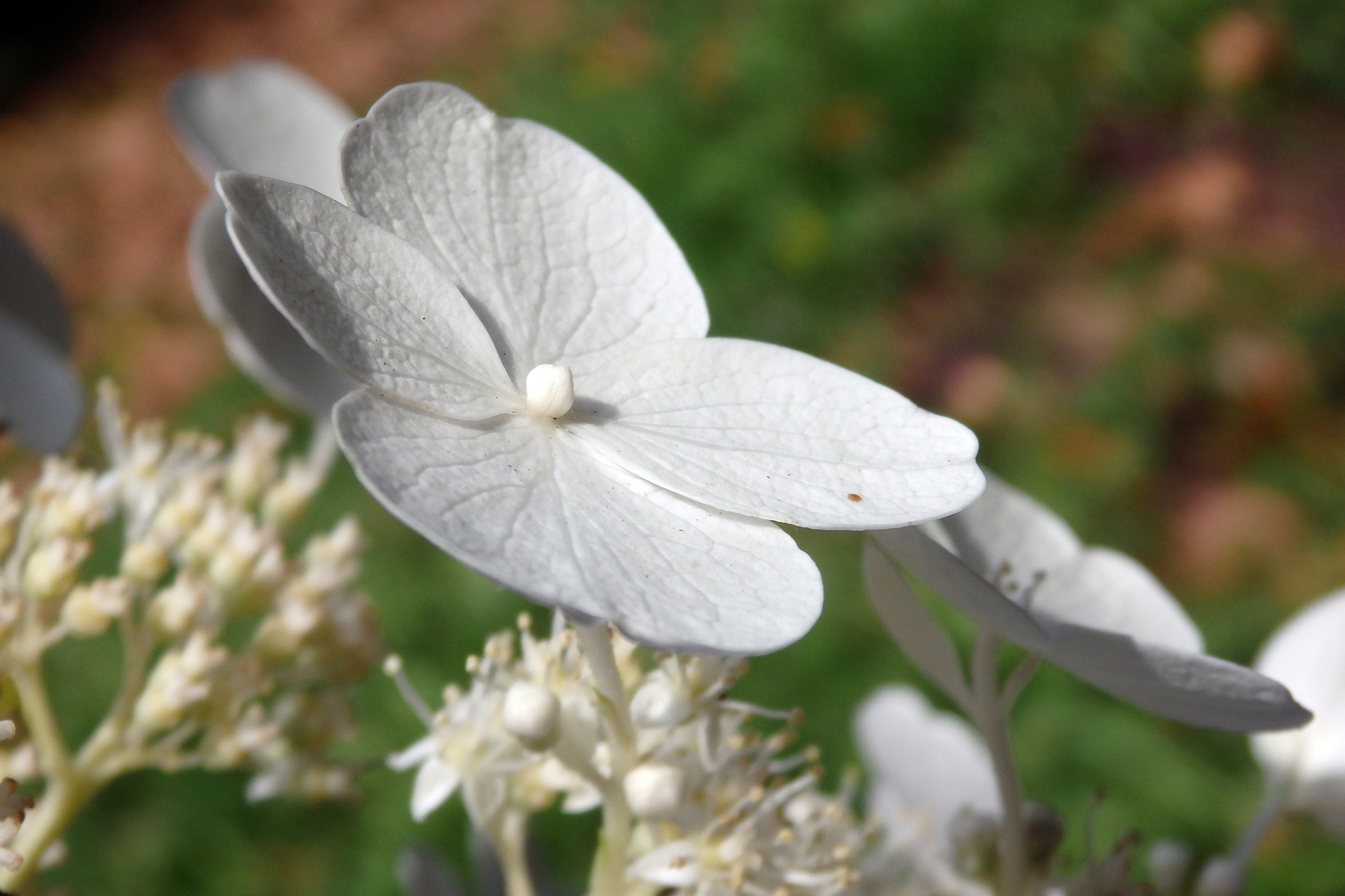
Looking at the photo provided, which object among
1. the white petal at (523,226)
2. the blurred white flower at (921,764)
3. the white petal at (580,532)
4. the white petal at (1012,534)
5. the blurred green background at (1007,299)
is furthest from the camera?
the blurred green background at (1007,299)

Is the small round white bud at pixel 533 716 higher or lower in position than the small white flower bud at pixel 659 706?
higher

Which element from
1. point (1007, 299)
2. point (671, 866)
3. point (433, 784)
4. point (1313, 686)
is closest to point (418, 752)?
point (433, 784)

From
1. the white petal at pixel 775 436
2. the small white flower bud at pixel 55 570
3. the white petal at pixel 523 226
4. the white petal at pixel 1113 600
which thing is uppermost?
the white petal at pixel 523 226

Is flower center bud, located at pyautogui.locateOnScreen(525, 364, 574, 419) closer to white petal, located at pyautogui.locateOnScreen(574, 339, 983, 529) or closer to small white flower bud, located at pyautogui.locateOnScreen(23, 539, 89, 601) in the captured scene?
white petal, located at pyautogui.locateOnScreen(574, 339, 983, 529)

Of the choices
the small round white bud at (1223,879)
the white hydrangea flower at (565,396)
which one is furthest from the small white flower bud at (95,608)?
the small round white bud at (1223,879)

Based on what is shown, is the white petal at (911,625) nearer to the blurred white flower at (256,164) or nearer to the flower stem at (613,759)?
the flower stem at (613,759)

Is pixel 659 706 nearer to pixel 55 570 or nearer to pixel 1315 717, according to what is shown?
pixel 55 570

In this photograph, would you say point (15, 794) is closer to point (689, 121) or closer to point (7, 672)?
point (7, 672)

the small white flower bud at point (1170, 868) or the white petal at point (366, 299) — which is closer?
the white petal at point (366, 299)
